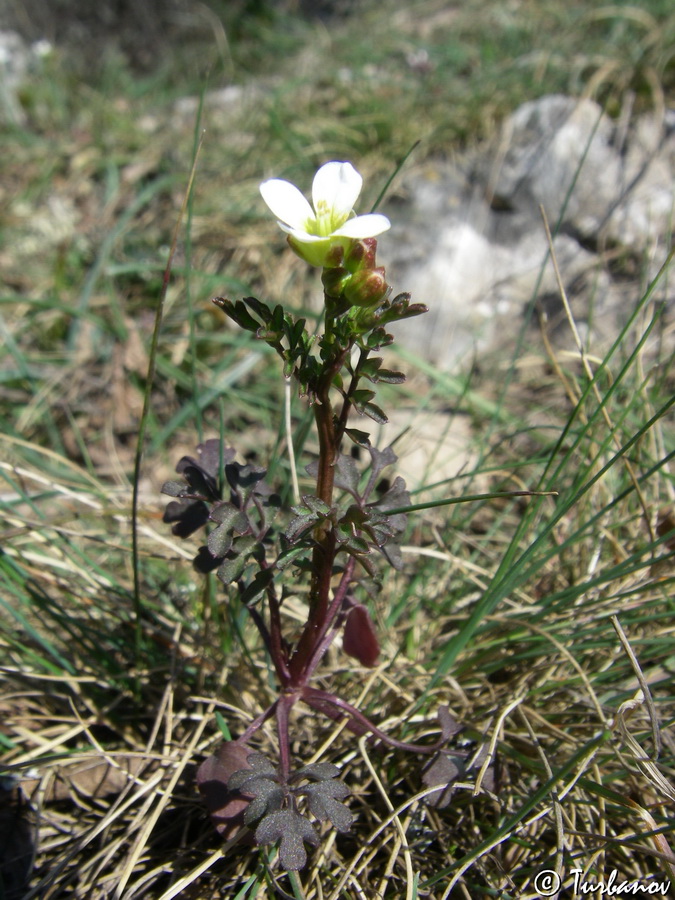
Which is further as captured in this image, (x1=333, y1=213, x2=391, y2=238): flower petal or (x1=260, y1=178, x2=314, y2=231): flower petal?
(x1=260, y1=178, x2=314, y2=231): flower petal

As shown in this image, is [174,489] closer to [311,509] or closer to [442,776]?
[311,509]

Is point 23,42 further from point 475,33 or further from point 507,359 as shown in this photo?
point 507,359

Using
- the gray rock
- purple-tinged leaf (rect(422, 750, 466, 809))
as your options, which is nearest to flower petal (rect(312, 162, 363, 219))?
purple-tinged leaf (rect(422, 750, 466, 809))

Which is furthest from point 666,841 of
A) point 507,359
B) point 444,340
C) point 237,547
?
point 444,340

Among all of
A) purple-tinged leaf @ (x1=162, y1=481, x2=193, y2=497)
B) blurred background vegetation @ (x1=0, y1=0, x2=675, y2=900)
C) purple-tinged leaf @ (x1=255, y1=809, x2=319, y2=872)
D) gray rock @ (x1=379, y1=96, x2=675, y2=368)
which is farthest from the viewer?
gray rock @ (x1=379, y1=96, x2=675, y2=368)

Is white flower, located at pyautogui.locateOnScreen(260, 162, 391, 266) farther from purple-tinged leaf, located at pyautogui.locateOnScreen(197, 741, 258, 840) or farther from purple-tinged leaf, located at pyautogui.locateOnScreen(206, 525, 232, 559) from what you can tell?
purple-tinged leaf, located at pyautogui.locateOnScreen(197, 741, 258, 840)

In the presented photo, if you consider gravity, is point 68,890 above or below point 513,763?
below

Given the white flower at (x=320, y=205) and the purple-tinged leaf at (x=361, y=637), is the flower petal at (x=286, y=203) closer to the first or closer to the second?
the white flower at (x=320, y=205)

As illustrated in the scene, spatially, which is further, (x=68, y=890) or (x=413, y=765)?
(x=413, y=765)
